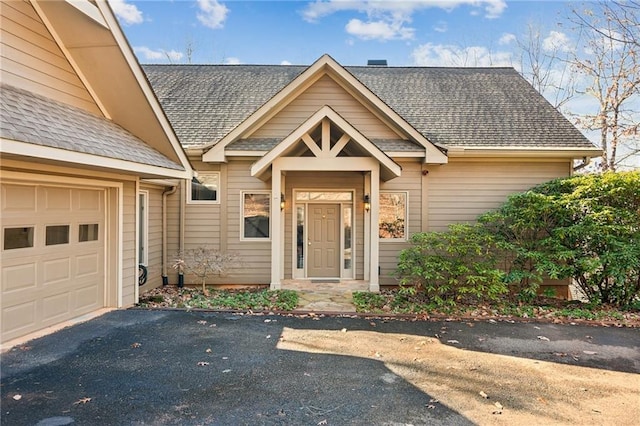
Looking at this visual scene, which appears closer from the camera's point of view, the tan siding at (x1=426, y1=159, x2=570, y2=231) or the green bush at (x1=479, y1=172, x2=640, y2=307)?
the green bush at (x1=479, y1=172, x2=640, y2=307)

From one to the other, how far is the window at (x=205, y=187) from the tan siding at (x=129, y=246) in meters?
2.16

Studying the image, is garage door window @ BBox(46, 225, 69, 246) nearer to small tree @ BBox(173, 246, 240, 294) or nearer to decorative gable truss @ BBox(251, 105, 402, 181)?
small tree @ BBox(173, 246, 240, 294)

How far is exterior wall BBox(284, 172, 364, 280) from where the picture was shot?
955 cm

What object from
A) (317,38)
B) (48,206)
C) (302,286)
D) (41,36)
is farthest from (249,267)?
(317,38)

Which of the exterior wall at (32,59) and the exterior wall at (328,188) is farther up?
the exterior wall at (32,59)

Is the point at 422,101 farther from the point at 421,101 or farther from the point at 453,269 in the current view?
the point at 453,269

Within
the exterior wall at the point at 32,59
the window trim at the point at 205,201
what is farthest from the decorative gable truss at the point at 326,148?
the exterior wall at the point at 32,59

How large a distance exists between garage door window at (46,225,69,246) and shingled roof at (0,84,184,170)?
1.45m

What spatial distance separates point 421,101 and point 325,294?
6506mm

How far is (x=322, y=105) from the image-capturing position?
369 inches

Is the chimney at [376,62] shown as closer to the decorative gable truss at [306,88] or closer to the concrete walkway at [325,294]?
the decorative gable truss at [306,88]

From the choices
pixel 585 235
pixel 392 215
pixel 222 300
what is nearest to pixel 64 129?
pixel 222 300

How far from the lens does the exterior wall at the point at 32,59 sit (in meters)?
4.98

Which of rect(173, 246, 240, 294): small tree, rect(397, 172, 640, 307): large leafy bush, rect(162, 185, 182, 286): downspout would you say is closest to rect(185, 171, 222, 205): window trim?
rect(162, 185, 182, 286): downspout
